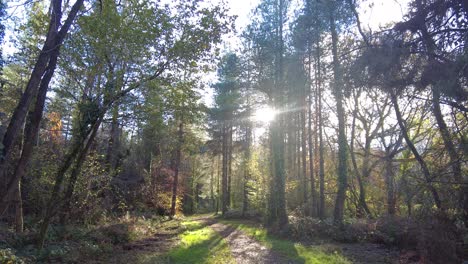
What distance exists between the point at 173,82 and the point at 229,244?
6447 millimetres

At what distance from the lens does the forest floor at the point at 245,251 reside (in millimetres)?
8609

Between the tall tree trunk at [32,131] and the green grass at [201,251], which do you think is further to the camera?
the green grass at [201,251]

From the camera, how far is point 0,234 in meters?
7.85

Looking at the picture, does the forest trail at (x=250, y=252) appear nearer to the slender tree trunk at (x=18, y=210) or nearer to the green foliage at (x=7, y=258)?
the green foliage at (x=7, y=258)

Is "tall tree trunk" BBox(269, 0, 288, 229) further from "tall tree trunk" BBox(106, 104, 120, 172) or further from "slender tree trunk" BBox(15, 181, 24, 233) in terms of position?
"slender tree trunk" BBox(15, 181, 24, 233)

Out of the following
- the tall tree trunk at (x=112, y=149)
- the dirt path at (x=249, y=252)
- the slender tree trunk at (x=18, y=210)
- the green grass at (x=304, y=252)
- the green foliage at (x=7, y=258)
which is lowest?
the dirt path at (x=249, y=252)

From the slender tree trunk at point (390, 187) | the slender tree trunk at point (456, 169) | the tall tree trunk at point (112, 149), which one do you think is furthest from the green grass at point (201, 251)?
the slender tree trunk at point (390, 187)

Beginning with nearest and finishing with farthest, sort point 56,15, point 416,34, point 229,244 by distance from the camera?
point 56,15 → point 416,34 → point 229,244

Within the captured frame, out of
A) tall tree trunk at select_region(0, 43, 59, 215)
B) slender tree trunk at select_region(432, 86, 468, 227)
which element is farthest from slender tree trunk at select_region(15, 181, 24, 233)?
slender tree trunk at select_region(432, 86, 468, 227)

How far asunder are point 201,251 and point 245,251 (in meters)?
1.47

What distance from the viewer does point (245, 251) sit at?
1020 centimetres

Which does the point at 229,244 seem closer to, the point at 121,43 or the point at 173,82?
the point at 173,82

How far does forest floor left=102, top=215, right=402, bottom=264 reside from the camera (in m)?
8.61

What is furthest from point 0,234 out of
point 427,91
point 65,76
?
point 427,91
